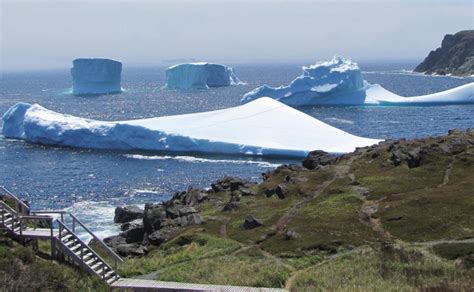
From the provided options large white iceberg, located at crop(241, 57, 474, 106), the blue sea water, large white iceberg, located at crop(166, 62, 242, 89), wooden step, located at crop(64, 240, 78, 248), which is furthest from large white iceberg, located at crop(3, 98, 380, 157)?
large white iceberg, located at crop(166, 62, 242, 89)

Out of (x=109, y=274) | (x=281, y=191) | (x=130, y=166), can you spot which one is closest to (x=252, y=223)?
(x=281, y=191)

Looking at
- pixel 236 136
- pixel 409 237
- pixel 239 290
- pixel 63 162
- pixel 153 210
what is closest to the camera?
pixel 239 290

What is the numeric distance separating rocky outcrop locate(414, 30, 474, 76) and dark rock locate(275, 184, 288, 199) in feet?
457

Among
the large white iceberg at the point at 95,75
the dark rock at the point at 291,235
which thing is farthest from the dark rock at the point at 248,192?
the large white iceberg at the point at 95,75

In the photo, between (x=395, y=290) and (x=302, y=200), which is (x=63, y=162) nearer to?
(x=302, y=200)

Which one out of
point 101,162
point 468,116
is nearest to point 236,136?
point 101,162

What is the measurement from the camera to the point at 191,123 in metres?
63.4

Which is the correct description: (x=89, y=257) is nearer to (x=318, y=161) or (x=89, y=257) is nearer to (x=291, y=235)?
(x=291, y=235)

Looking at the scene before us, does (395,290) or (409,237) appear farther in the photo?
(409,237)

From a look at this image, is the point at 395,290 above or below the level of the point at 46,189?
above

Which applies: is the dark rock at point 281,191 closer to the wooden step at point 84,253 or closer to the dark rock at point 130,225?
the dark rock at point 130,225

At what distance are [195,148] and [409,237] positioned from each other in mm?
36315

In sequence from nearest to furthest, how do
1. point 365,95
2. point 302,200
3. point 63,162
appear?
point 302,200, point 63,162, point 365,95

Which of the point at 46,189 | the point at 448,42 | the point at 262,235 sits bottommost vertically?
the point at 46,189
